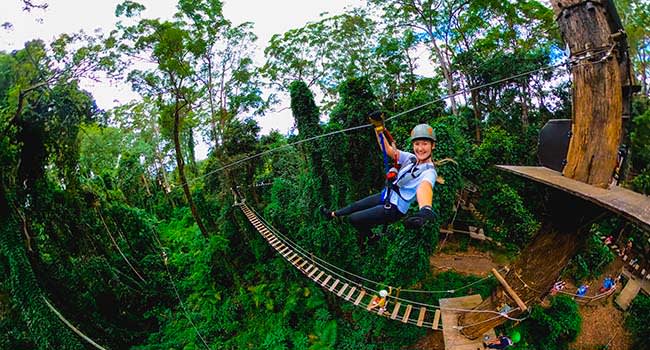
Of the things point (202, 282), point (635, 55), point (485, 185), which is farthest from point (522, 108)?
point (202, 282)

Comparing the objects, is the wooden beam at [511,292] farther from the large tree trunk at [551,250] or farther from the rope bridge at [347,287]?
the rope bridge at [347,287]

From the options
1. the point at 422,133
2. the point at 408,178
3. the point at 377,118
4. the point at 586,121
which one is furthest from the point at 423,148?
the point at 586,121

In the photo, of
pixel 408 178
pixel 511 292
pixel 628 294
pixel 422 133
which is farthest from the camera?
pixel 628 294

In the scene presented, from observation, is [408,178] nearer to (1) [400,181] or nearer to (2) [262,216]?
(1) [400,181]

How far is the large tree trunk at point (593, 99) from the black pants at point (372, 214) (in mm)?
1274

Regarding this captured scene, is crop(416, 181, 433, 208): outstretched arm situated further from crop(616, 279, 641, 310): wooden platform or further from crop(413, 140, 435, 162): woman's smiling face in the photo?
crop(616, 279, 641, 310): wooden platform

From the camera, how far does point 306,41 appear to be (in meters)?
11.3

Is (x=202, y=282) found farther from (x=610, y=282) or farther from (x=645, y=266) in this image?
(x=645, y=266)

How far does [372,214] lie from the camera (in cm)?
276

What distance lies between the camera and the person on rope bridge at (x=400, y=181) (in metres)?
2.40

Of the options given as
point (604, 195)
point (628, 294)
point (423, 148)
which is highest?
point (423, 148)

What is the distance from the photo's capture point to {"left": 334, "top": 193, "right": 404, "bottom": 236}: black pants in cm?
272

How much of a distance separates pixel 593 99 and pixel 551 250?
3.86 feet

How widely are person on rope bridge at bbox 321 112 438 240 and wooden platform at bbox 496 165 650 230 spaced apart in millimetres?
676
